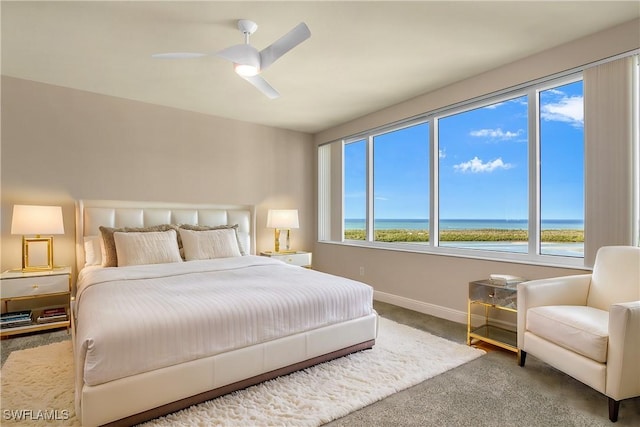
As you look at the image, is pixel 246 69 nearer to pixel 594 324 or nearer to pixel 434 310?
pixel 594 324

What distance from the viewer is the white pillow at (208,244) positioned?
3719 millimetres

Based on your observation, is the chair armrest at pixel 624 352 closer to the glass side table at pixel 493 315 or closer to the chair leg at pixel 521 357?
the chair leg at pixel 521 357

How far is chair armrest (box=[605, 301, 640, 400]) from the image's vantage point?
1771mm

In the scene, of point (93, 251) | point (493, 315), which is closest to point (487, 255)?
point (493, 315)

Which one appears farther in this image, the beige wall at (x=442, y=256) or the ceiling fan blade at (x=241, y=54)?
the beige wall at (x=442, y=256)

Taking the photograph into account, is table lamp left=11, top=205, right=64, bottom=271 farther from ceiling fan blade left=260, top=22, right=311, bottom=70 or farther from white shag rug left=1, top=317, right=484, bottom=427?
ceiling fan blade left=260, top=22, right=311, bottom=70

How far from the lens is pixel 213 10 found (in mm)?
2301

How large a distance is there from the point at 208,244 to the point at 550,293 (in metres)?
3.28

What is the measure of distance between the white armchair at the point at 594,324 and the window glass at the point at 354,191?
289cm

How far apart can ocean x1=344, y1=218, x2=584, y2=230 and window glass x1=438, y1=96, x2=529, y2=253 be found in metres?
0.01

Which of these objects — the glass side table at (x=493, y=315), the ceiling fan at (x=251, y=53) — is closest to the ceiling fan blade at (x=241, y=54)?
the ceiling fan at (x=251, y=53)

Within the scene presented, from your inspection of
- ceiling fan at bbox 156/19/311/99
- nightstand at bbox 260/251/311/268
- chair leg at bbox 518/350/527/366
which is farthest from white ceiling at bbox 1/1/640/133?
chair leg at bbox 518/350/527/366

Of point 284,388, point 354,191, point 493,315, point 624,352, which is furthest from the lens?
point 354,191

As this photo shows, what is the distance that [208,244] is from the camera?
3.81 meters
